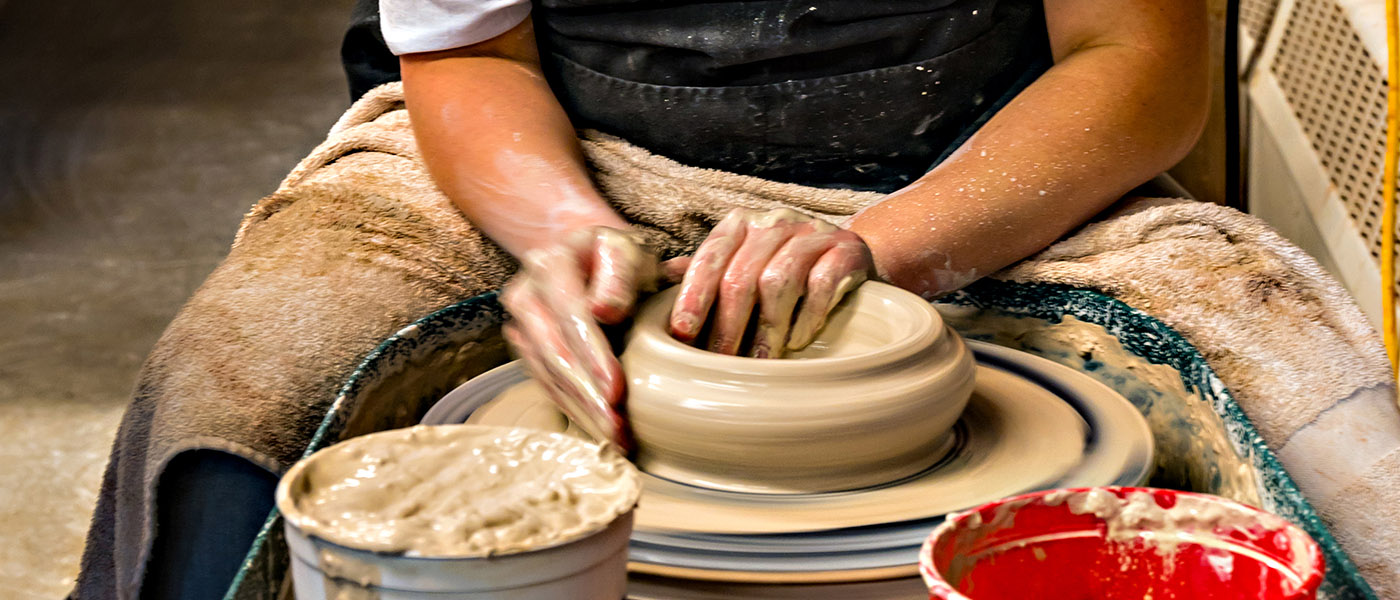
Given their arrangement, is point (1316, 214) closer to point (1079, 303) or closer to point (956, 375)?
point (1079, 303)

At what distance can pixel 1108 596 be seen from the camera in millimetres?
558

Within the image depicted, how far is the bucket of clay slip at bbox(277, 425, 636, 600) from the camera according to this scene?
48 centimetres

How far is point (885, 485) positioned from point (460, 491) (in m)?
0.36

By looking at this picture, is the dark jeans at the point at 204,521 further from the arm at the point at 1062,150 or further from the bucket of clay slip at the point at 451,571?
the arm at the point at 1062,150

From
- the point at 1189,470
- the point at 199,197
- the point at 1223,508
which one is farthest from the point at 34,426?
the point at 1223,508

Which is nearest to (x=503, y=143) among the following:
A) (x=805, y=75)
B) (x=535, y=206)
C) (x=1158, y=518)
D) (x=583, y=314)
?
(x=535, y=206)

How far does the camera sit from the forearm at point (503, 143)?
1.12 m

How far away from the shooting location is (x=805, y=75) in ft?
4.03

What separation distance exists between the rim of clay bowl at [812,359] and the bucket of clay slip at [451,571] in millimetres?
275

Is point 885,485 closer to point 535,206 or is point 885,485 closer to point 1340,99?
point 535,206

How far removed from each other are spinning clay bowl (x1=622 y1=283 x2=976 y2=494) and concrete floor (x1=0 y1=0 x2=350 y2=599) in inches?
58.8

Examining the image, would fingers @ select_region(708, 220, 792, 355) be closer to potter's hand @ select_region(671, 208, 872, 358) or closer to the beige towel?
potter's hand @ select_region(671, 208, 872, 358)

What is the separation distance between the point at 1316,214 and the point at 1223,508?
181 cm

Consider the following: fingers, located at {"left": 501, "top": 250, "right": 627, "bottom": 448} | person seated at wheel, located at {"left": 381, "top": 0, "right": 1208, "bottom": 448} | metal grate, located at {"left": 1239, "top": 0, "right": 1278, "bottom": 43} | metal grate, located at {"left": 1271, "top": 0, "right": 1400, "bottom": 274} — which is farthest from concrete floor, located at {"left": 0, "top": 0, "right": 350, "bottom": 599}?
metal grate, located at {"left": 1239, "top": 0, "right": 1278, "bottom": 43}
